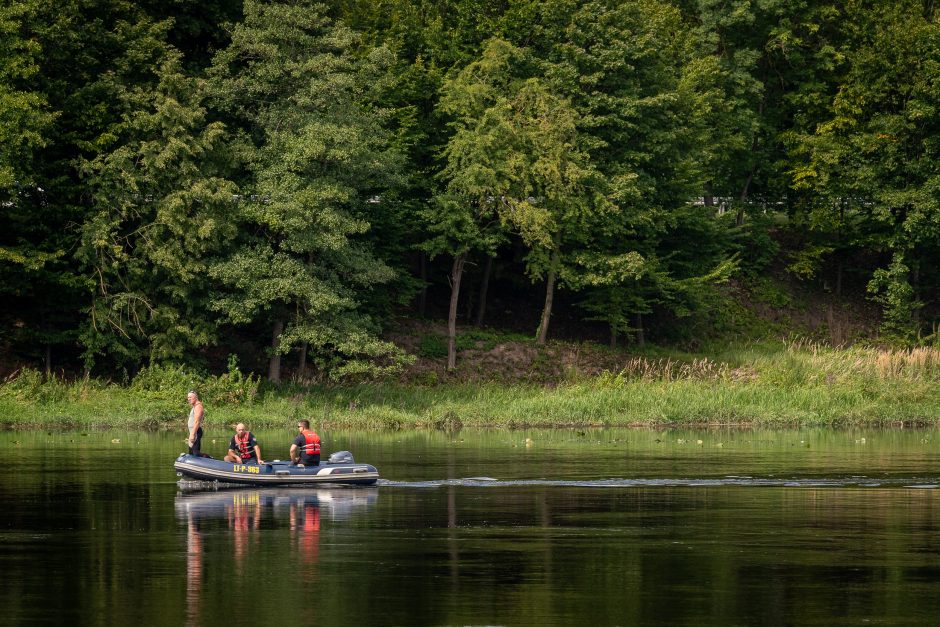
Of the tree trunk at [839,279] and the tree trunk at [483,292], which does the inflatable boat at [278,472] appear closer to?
the tree trunk at [483,292]

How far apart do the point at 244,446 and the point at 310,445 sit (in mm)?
1477

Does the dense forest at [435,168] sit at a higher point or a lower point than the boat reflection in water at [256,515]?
higher

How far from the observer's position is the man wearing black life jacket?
34125mm

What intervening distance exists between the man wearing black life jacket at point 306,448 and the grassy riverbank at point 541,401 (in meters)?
17.4

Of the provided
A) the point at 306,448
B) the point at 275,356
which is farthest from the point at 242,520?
the point at 275,356

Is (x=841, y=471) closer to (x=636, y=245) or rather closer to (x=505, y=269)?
(x=636, y=245)

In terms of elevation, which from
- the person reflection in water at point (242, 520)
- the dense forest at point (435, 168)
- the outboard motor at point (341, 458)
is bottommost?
the person reflection in water at point (242, 520)

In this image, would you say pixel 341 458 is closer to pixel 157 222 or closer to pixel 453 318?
pixel 157 222

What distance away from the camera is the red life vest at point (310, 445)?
34.1 metres

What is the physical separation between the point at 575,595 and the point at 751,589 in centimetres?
234

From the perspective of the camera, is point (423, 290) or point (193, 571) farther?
point (423, 290)

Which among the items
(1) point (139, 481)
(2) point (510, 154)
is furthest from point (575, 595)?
(2) point (510, 154)

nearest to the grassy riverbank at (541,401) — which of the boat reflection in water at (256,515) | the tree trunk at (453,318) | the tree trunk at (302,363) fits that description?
the tree trunk at (302,363)

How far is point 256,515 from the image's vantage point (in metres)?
28.9
